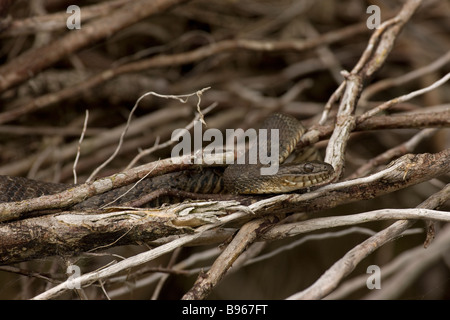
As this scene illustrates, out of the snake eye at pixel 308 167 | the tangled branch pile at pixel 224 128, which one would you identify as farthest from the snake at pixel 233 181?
the tangled branch pile at pixel 224 128

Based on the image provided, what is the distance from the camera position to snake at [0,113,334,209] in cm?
291

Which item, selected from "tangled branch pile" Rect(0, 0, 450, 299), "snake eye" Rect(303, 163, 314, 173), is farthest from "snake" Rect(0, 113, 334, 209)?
"tangled branch pile" Rect(0, 0, 450, 299)

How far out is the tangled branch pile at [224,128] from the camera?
2.53 metres

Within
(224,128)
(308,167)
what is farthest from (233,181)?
(224,128)

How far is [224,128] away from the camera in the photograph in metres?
5.18

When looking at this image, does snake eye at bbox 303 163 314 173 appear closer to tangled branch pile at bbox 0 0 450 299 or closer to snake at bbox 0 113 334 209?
snake at bbox 0 113 334 209

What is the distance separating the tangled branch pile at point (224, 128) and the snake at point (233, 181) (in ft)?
0.45

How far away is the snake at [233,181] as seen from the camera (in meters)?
2.91

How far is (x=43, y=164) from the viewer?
185 inches

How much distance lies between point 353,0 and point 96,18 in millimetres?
2872

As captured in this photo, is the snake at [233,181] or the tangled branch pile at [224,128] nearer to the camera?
the tangled branch pile at [224,128]

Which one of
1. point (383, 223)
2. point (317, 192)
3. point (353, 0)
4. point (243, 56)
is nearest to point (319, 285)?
point (317, 192)

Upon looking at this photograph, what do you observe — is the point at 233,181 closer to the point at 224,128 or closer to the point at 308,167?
the point at 308,167

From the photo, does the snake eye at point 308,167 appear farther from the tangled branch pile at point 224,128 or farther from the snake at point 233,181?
the tangled branch pile at point 224,128
